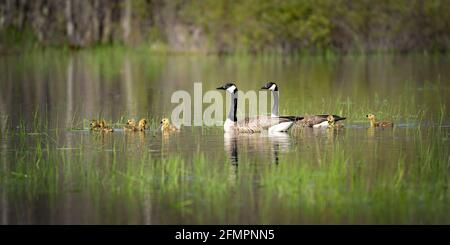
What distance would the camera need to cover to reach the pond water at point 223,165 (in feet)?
31.9

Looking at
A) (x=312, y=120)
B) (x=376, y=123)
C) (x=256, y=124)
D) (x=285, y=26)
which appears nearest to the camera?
(x=256, y=124)

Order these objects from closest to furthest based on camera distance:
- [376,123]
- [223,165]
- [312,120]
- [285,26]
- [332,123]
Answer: [223,165] → [332,123] → [376,123] → [312,120] → [285,26]

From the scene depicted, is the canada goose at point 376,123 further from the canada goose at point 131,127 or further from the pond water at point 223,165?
the canada goose at point 131,127

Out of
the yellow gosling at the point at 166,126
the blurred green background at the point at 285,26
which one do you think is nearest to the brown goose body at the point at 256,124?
the yellow gosling at the point at 166,126

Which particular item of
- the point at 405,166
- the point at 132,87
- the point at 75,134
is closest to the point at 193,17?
the point at 132,87

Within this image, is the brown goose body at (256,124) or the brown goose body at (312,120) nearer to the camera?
the brown goose body at (256,124)

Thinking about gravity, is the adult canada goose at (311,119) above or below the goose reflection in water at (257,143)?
above

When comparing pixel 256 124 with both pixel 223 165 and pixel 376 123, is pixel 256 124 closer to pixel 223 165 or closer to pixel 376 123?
pixel 376 123

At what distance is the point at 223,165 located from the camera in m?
12.0

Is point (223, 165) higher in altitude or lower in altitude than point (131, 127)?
lower

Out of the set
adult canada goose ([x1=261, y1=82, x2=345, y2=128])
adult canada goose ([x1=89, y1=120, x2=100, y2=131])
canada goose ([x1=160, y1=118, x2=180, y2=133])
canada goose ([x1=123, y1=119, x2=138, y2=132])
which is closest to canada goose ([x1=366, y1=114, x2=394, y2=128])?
adult canada goose ([x1=261, y1=82, x2=345, y2=128])

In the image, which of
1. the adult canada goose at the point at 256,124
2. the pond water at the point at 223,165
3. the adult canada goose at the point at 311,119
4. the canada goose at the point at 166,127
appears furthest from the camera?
the adult canada goose at the point at 311,119

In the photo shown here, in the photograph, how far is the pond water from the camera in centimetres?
973

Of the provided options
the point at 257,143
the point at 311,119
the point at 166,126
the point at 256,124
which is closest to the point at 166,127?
the point at 166,126
